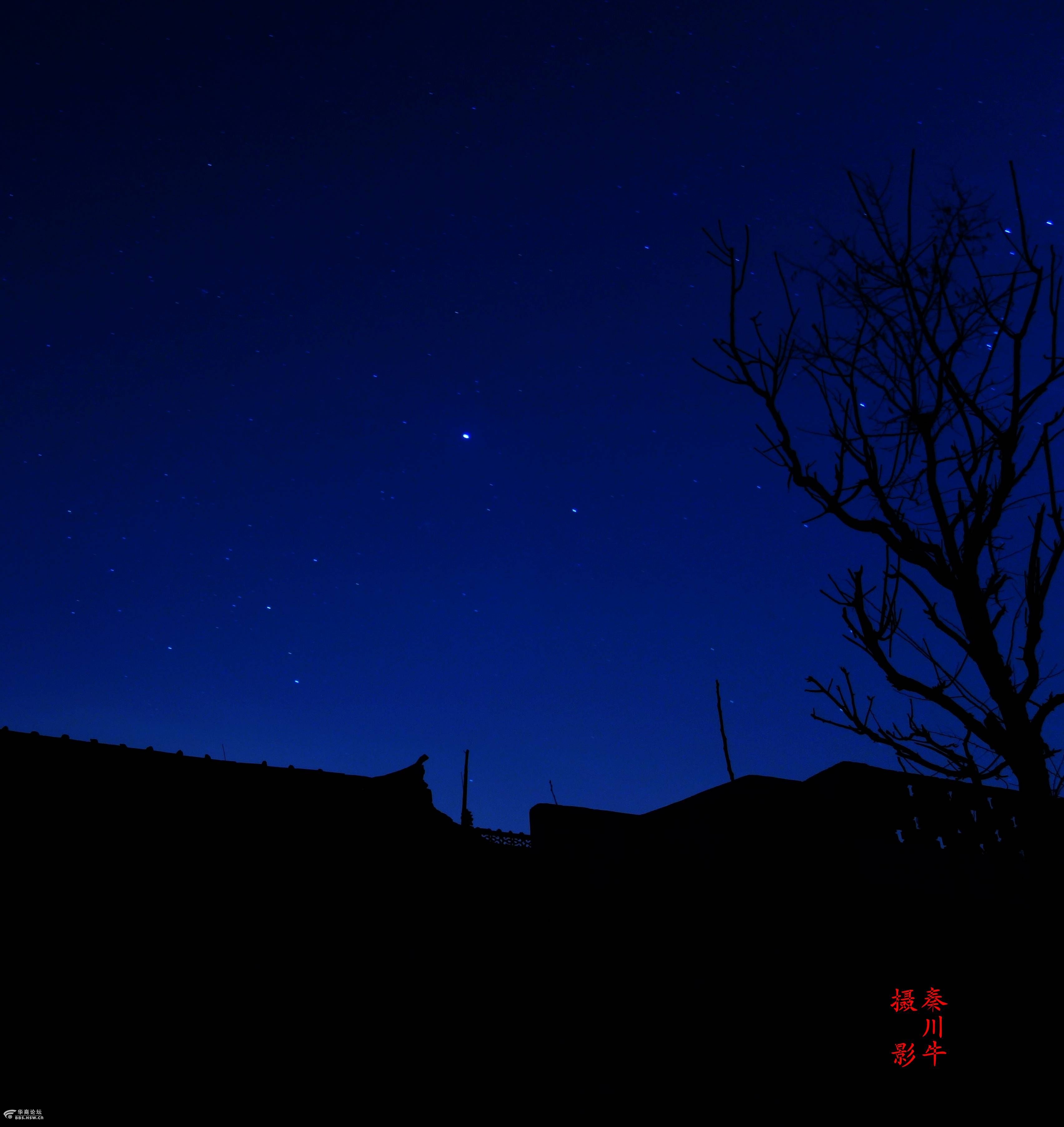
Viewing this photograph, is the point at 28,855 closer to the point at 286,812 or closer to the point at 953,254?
the point at 286,812

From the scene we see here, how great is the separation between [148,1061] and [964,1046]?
7.90 meters

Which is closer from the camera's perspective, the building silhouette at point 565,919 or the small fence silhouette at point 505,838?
the building silhouette at point 565,919

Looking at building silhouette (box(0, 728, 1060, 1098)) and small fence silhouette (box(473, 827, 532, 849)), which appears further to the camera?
small fence silhouette (box(473, 827, 532, 849))

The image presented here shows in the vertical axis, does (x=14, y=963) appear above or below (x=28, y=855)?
below

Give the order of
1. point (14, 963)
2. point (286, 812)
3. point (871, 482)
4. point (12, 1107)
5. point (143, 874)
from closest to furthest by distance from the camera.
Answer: point (871, 482), point (12, 1107), point (14, 963), point (143, 874), point (286, 812)

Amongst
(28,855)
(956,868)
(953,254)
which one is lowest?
(956,868)

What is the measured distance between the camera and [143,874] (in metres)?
8.46

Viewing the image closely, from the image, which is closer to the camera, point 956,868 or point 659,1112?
point 659,1112

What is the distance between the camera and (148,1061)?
673 centimetres

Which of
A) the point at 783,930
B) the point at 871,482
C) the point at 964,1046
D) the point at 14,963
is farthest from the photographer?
the point at 783,930

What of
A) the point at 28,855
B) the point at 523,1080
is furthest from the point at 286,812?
the point at 523,1080

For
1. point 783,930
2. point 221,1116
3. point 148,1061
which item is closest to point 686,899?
point 783,930

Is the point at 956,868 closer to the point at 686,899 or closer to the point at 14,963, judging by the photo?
the point at 686,899

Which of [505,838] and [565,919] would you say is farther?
[505,838]
